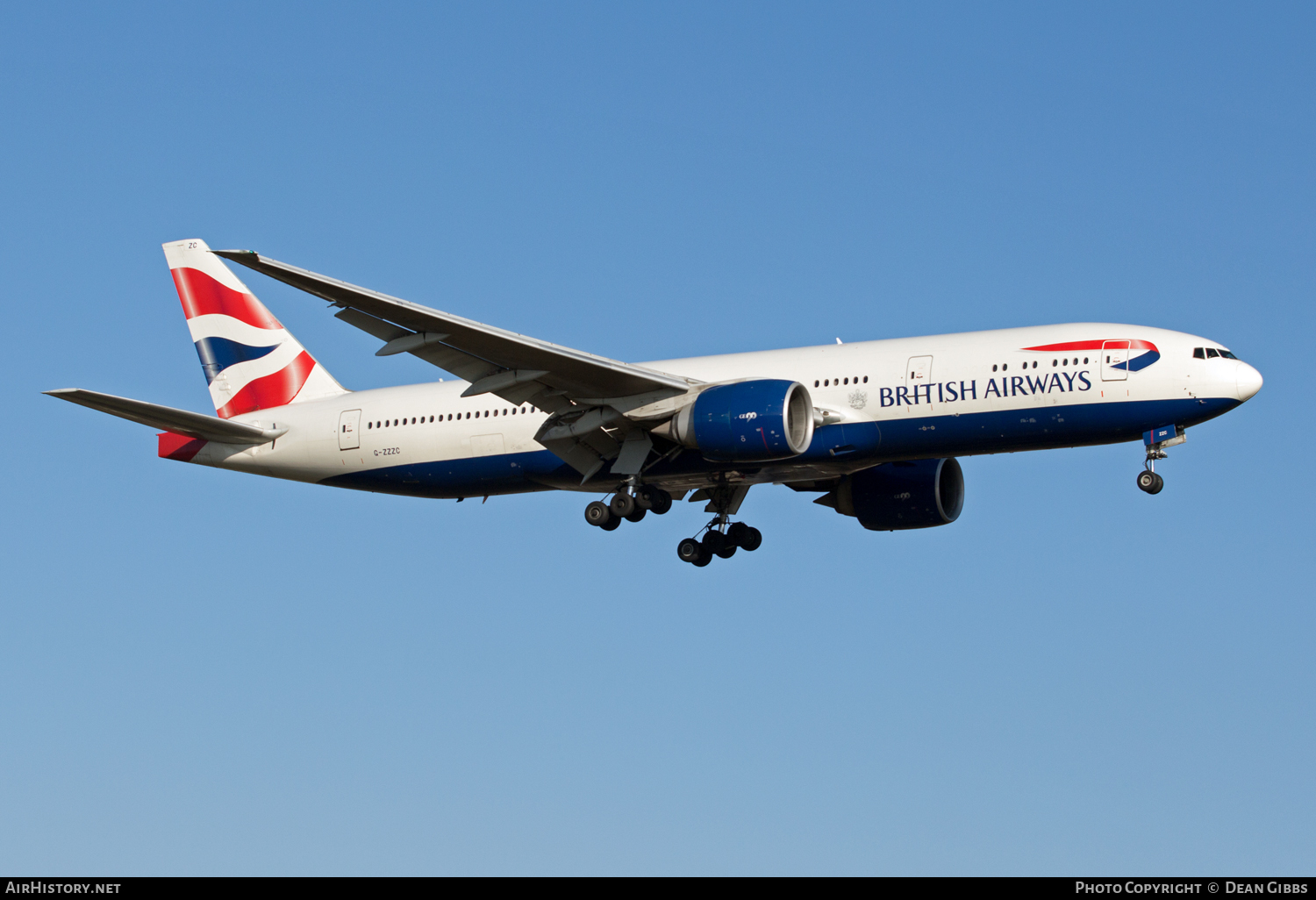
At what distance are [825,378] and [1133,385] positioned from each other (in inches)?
249

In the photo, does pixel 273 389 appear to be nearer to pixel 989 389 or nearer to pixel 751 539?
pixel 751 539

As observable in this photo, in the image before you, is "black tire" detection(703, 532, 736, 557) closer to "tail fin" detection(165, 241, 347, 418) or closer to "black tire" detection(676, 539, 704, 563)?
"black tire" detection(676, 539, 704, 563)

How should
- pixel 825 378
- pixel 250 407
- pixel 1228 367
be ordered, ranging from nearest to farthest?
1. pixel 1228 367
2. pixel 825 378
3. pixel 250 407

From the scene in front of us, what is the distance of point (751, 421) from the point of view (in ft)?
106

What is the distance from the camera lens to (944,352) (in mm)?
33281

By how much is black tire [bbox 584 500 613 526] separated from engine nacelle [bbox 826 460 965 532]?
6506 mm

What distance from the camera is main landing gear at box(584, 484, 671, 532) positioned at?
117 feet

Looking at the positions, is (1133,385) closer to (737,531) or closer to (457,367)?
(737,531)

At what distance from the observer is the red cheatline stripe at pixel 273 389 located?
40.9 m

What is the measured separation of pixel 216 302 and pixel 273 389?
3.36 metres

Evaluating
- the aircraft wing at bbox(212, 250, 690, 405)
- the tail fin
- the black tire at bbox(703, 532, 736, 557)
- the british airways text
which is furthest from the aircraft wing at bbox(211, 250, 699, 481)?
the tail fin

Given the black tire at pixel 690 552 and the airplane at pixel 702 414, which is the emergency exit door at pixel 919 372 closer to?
the airplane at pixel 702 414
